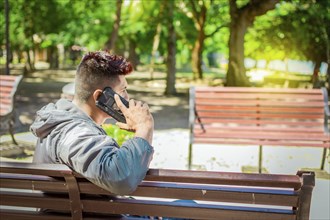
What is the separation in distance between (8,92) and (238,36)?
1169cm

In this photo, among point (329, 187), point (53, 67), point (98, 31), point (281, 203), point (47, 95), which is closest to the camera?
point (281, 203)

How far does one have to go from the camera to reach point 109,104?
82.3 inches

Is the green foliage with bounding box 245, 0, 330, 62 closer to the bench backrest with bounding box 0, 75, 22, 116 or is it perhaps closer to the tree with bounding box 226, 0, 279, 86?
the tree with bounding box 226, 0, 279, 86

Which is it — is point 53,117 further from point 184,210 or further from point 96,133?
point 184,210

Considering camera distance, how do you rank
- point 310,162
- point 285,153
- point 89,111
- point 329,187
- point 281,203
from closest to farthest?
point 281,203
point 89,111
point 329,187
point 310,162
point 285,153

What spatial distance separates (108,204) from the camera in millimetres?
2143

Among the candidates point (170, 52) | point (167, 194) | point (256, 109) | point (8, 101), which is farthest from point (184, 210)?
point (170, 52)

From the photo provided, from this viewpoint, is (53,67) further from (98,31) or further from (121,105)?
(121,105)

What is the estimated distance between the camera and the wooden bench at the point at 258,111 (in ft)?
20.1

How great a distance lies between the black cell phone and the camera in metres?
2.08

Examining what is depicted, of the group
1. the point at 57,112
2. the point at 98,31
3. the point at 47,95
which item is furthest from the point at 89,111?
the point at 98,31

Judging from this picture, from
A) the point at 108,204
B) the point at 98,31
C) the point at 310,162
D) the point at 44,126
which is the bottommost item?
the point at 310,162

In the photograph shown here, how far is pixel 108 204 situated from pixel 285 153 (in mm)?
5793

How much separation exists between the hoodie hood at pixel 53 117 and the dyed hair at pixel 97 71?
75mm
